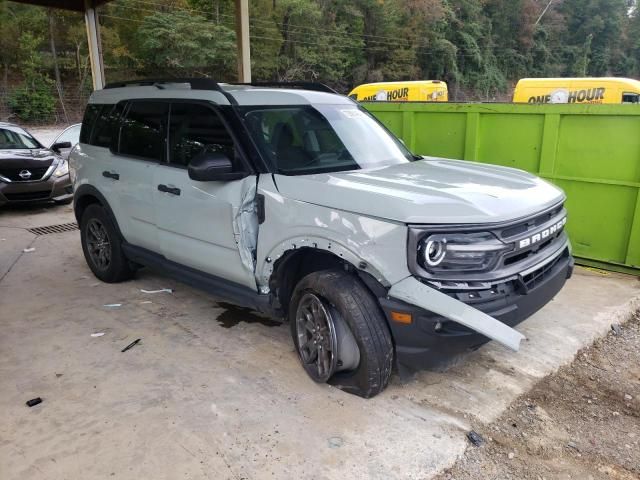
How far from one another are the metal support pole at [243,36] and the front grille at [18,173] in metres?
3.90

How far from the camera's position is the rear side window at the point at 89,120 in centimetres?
525

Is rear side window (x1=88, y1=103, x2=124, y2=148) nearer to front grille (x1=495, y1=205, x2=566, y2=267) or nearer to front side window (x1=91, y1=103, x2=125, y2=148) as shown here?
front side window (x1=91, y1=103, x2=125, y2=148)

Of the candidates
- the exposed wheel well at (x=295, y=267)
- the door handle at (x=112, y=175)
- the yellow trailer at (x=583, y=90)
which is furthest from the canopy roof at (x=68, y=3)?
the yellow trailer at (x=583, y=90)

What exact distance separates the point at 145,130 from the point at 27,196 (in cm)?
555

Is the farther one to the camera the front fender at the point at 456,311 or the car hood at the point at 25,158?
the car hood at the point at 25,158

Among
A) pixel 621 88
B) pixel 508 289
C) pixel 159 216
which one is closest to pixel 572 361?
pixel 508 289

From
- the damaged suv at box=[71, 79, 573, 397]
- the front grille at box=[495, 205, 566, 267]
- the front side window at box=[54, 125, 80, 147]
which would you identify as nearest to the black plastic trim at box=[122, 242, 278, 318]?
the damaged suv at box=[71, 79, 573, 397]

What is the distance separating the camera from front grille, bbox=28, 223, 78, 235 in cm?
775

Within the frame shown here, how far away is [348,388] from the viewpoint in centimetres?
327

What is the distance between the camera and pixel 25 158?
8.82 m

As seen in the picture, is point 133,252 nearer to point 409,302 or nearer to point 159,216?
point 159,216

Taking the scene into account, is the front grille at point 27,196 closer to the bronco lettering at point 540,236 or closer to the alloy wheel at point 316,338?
the alloy wheel at point 316,338

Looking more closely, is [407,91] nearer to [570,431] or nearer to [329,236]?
[329,236]

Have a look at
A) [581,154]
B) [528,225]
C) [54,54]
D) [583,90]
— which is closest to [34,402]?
[528,225]
